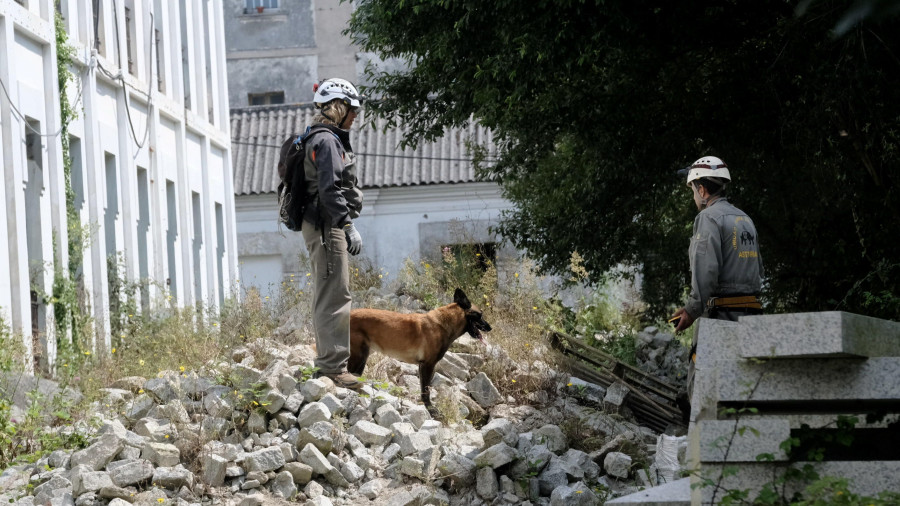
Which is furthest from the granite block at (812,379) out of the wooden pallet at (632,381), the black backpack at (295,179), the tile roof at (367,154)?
the tile roof at (367,154)

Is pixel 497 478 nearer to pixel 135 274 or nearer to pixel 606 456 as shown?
pixel 606 456

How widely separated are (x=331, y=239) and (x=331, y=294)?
45 centimetres

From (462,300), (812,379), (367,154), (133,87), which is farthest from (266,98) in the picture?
(812,379)

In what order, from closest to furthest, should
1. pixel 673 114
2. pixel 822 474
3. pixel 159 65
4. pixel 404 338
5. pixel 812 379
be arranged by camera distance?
pixel 822 474 < pixel 812 379 < pixel 404 338 < pixel 673 114 < pixel 159 65

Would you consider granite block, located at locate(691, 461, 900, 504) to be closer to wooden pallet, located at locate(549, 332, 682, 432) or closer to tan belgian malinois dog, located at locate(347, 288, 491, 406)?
tan belgian malinois dog, located at locate(347, 288, 491, 406)

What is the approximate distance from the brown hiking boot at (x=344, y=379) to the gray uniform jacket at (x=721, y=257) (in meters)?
3.03

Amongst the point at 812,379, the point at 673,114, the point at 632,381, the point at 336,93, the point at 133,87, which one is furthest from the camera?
the point at 133,87

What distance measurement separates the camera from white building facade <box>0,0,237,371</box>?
14.3 meters

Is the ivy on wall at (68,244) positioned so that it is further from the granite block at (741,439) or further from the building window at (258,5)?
the building window at (258,5)

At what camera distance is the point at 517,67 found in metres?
12.5

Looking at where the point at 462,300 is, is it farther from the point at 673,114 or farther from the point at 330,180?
the point at 673,114

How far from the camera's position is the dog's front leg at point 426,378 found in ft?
35.3

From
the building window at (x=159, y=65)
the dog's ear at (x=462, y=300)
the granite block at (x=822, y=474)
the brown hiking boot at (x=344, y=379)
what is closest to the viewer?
the granite block at (x=822, y=474)

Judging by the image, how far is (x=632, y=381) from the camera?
1277cm
